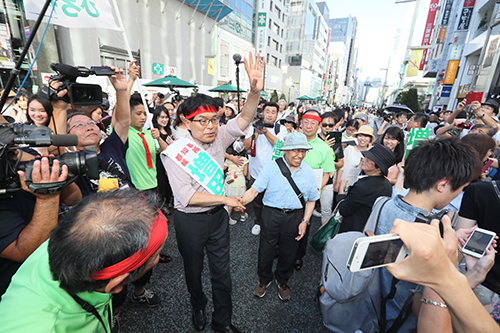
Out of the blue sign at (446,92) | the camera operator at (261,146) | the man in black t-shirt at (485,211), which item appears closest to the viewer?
the man in black t-shirt at (485,211)

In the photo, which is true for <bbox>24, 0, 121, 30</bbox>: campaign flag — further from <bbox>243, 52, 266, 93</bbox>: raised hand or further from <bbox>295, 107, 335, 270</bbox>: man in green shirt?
<bbox>295, 107, 335, 270</bbox>: man in green shirt

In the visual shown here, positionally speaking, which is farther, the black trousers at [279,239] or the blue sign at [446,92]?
the blue sign at [446,92]

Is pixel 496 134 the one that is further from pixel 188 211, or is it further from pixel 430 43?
pixel 430 43

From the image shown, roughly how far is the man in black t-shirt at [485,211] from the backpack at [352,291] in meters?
0.72

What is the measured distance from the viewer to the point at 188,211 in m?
1.94

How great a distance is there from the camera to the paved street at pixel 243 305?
2.27m

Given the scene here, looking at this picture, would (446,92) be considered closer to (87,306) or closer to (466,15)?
(466,15)

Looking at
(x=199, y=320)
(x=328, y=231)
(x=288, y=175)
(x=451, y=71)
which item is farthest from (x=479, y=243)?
(x=451, y=71)

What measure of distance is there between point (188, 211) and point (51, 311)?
1139 mm

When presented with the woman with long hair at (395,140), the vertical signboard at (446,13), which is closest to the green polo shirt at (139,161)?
the woman with long hair at (395,140)

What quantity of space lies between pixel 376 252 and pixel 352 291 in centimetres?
80

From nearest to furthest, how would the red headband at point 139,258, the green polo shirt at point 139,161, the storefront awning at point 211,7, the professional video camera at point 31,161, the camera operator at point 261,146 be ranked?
the red headband at point 139,258
the professional video camera at point 31,161
the green polo shirt at point 139,161
the camera operator at point 261,146
the storefront awning at point 211,7

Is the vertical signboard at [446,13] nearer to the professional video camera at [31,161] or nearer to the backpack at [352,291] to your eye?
the backpack at [352,291]

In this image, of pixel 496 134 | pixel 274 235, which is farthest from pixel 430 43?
pixel 274 235
